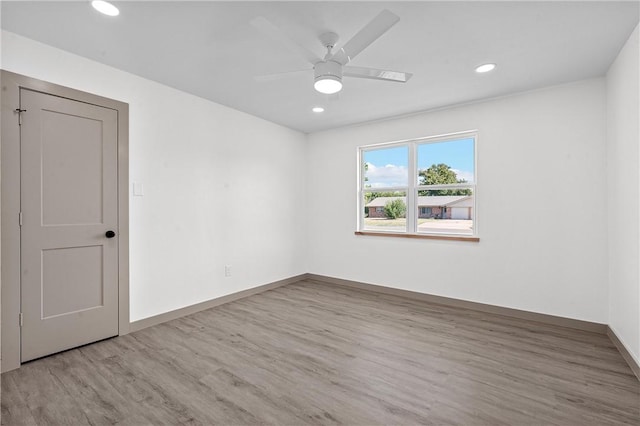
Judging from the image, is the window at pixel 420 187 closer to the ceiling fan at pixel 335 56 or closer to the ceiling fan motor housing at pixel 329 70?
the ceiling fan at pixel 335 56

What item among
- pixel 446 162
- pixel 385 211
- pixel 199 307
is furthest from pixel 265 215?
pixel 446 162

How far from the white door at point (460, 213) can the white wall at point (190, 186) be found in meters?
2.58

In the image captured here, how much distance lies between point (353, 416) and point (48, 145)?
125 inches

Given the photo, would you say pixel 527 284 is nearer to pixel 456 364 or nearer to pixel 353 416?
pixel 456 364

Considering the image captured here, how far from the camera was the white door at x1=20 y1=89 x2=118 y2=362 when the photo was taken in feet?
8.02

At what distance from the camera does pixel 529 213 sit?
136 inches

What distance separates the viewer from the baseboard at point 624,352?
226 cm

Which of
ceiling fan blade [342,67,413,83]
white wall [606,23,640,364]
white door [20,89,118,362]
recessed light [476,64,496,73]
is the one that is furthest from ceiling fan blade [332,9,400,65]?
white door [20,89,118,362]

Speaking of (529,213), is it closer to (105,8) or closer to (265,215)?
(265,215)

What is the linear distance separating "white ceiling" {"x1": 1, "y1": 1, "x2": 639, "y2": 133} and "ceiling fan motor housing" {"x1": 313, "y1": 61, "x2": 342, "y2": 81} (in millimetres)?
272

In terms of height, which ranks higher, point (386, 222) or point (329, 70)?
point (329, 70)

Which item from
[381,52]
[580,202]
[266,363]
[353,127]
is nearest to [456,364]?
[266,363]

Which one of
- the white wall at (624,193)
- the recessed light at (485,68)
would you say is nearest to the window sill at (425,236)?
the white wall at (624,193)

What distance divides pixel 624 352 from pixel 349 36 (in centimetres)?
347
